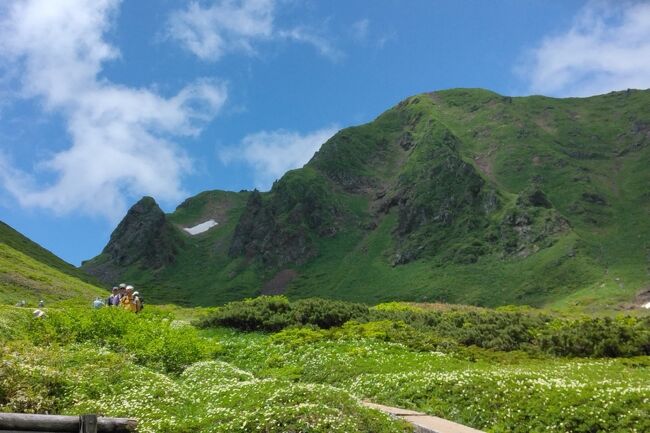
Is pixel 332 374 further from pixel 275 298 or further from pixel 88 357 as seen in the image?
pixel 275 298

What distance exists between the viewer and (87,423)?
11578mm

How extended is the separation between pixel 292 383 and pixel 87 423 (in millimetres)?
6450

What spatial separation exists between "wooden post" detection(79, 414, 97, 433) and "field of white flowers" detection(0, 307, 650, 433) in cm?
189

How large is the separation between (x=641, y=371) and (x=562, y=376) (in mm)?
4762

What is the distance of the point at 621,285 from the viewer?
134 m

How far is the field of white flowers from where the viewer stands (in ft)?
44.7

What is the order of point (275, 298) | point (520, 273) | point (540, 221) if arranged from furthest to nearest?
point (540, 221) < point (520, 273) < point (275, 298)

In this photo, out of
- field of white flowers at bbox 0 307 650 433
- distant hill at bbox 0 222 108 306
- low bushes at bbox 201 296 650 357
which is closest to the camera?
field of white flowers at bbox 0 307 650 433

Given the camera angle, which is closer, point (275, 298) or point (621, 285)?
point (275, 298)

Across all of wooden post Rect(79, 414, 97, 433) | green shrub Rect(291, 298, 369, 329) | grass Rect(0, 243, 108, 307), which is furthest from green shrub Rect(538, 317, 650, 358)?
grass Rect(0, 243, 108, 307)

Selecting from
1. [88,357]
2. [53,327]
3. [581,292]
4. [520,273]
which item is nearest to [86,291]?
[53,327]

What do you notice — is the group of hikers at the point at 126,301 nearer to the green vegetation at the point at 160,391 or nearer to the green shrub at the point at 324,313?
the green shrub at the point at 324,313

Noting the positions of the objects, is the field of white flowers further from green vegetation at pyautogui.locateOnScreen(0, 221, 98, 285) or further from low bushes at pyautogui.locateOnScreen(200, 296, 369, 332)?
green vegetation at pyautogui.locateOnScreen(0, 221, 98, 285)

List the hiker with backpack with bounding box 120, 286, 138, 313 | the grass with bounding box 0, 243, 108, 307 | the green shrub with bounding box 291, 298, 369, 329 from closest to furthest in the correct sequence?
the green shrub with bounding box 291, 298, 369, 329 → the hiker with backpack with bounding box 120, 286, 138, 313 → the grass with bounding box 0, 243, 108, 307
